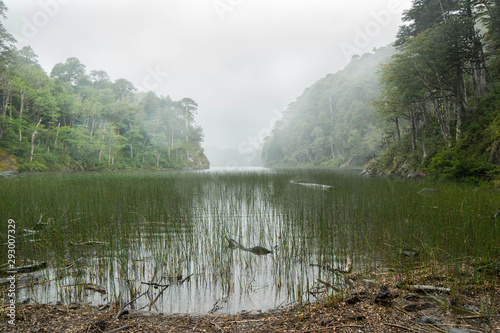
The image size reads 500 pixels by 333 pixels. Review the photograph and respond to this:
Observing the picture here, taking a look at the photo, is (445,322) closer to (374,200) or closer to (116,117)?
(374,200)


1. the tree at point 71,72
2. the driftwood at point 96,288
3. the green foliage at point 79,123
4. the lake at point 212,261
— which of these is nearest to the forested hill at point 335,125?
the green foliage at point 79,123

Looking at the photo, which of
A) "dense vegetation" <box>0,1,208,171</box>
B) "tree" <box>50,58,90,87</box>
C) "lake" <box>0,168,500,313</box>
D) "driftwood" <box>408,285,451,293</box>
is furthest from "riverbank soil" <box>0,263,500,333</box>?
"tree" <box>50,58,90,87</box>

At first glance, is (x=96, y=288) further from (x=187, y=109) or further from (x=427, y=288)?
(x=187, y=109)

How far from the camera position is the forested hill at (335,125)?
47569 mm

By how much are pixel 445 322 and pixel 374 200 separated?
650cm

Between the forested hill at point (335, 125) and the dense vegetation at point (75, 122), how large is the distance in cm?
3025

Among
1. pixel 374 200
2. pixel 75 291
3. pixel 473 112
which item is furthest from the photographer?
pixel 473 112

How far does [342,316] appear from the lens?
214cm

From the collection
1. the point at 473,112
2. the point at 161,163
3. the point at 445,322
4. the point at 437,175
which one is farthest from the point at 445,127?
the point at 161,163

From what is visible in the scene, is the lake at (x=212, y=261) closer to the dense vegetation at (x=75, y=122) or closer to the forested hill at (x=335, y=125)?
the dense vegetation at (x=75, y=122)

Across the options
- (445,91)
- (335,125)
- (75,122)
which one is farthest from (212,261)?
(335,125)

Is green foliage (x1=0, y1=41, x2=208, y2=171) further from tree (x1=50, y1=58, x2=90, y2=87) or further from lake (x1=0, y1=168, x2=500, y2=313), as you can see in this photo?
lake (x1=0, y1=168, x2=500, y2=313)

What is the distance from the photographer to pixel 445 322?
2.00m

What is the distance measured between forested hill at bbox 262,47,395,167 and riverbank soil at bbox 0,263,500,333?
39.3 meters
